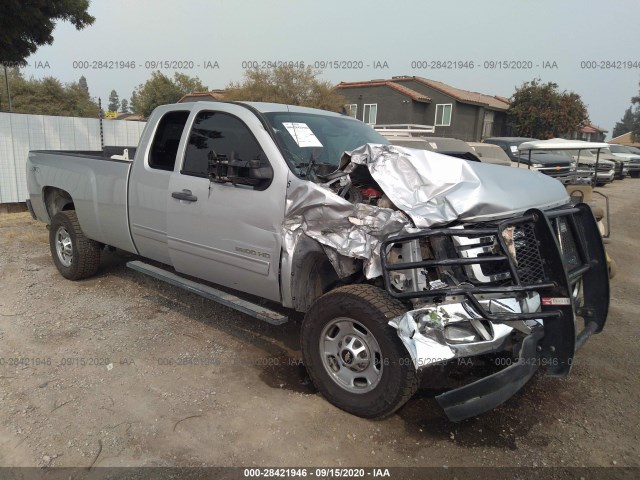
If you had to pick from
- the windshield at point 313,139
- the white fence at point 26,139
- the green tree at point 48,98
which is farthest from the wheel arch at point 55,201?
the green tree at point 48,98

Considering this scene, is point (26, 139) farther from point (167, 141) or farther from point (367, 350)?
point (367, 350)

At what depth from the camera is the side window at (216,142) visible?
13.0 feet

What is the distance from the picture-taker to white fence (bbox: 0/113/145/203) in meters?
10.8

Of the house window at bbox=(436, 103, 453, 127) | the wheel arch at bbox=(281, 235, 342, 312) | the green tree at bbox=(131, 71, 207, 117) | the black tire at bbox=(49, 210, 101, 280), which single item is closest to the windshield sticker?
the wheel arch at bbox=(281, 235, 342, 312)

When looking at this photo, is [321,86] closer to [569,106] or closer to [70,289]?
[569,106]

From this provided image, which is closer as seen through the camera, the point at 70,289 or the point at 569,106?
the point at 70,289

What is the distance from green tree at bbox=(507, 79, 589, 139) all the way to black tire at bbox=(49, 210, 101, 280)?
34968 mm

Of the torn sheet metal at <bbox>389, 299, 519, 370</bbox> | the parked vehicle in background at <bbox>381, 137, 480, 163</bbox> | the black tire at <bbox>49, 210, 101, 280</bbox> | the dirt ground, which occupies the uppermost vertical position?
the parked vehicle in background at <bbox>381, 137, 480, 163</bbox>

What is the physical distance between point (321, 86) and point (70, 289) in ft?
73.3

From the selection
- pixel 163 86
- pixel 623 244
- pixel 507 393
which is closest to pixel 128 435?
pixel 507 393

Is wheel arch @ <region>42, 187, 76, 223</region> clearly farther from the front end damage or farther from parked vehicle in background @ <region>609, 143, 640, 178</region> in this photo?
parked vehicle in background @ <region>609, 143, 640, 178</region>

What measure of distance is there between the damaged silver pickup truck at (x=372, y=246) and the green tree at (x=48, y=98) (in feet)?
114

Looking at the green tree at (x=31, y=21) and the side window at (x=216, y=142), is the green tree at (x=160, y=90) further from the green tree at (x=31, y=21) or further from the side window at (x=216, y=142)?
the side window at (x=216, y=142)

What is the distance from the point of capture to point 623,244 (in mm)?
9062
